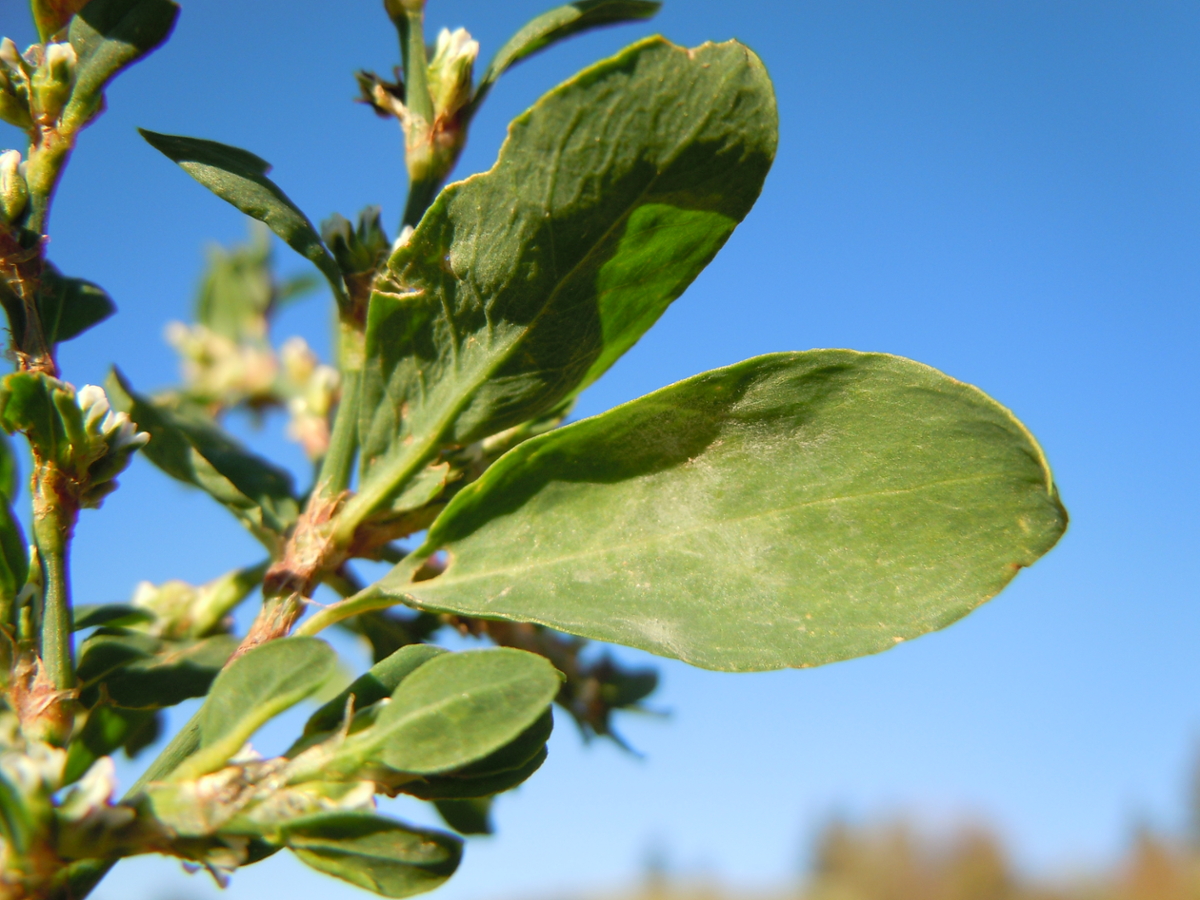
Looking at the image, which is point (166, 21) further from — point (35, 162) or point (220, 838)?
point (220, 838)

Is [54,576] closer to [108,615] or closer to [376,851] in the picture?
[108,615]

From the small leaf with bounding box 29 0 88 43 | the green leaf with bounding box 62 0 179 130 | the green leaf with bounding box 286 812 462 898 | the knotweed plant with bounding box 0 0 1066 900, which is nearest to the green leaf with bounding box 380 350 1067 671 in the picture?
the knotweed plant with bounding box 0 0 1066 900

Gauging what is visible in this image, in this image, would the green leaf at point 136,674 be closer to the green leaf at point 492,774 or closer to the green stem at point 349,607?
the green stem at point 349,607

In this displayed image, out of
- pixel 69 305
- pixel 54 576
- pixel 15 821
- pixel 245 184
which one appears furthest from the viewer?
pixel 69 305

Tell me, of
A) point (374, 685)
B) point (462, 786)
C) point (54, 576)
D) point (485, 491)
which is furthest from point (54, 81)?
point (462, 786)

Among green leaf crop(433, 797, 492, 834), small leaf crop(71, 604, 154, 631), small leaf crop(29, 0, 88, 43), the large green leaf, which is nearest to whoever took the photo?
the large green leaf

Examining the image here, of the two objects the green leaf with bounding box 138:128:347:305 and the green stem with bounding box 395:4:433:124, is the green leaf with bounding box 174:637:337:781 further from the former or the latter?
the green stem with bounding box 395:4:433:124

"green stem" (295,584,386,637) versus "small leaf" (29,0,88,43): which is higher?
"small leaf" (29,0,88,43)
